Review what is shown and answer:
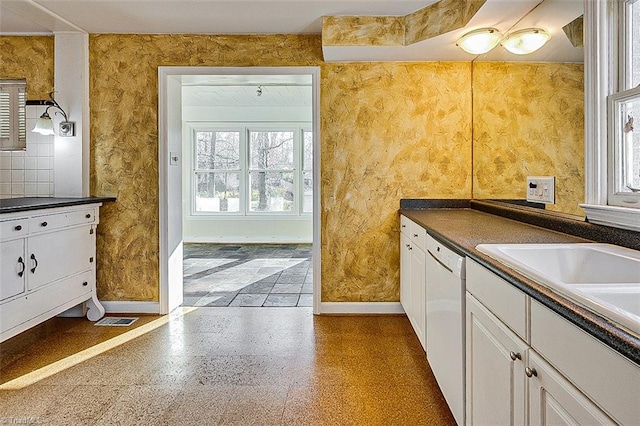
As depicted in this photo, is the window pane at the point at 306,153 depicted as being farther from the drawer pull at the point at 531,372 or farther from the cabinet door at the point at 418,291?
the drawer pull at the point at 531,372

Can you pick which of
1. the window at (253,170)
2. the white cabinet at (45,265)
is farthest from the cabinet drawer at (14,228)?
the window at (253,170)

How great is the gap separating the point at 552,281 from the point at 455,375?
2.88 ft

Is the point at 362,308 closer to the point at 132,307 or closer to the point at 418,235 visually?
the point at 418,235

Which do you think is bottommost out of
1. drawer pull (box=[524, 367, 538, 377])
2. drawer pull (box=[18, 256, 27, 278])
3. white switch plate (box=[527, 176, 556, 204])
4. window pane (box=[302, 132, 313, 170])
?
drawer pull (box=[524, 367, 538, 377])

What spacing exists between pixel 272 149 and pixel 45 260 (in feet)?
17.0

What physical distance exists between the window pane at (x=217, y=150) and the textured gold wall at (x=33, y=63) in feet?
13.8

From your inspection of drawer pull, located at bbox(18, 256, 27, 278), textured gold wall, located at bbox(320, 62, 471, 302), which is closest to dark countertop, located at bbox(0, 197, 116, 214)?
drawer pull, located at bbox(18, 256, 27, 278)

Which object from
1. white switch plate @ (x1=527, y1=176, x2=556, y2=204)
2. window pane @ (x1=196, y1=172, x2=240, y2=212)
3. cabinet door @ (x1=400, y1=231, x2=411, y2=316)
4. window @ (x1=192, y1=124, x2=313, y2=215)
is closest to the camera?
white switch plate @ (x1=527, y1=176, x2=556, y2=204)

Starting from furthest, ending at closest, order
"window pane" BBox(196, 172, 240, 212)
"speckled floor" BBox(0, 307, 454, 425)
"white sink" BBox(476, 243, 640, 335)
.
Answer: "window pane" BBox(196, 172, 240, 212) < "speckled floor" BBox(0, 307, 454, 425) < "white sink" BBox(476, 243, 640, 335)

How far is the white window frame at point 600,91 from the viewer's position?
1740mm

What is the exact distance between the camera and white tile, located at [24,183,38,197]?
3.53 meters

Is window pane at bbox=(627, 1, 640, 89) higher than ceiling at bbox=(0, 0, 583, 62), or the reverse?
ceiling at bbox=(0, 0, 583, 62)

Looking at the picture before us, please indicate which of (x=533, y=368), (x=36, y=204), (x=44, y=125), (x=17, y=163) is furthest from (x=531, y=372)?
(x=17, y=163)

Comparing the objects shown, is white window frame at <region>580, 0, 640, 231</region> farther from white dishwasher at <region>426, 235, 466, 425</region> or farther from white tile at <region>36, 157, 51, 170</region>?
white tile at <region>36, 157, 51, 170</region>
